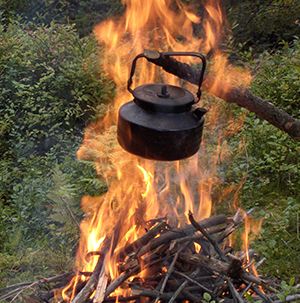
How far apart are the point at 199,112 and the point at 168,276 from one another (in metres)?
1.07

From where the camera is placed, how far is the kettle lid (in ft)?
9.23

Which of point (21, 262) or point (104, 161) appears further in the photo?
point (104, 161)

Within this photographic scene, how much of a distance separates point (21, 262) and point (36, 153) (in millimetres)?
2734

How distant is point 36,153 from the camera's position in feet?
21.9

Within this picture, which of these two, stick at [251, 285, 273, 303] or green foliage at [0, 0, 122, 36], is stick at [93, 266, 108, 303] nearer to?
stick at [251, 285, 273, 303]

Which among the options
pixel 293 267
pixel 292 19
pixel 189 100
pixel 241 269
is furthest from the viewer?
pixel 292 19

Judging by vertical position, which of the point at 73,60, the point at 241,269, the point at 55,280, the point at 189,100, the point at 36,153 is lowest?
the point at 36,153

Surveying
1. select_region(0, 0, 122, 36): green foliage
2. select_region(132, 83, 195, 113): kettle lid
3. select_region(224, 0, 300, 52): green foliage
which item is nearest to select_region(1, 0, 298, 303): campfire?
select_region(132, 83, 195, 113): kettle lid

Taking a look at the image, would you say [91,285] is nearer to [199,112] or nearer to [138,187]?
A: [138,187]

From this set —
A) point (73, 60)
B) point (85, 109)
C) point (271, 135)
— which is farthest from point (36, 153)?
point (271, 135)

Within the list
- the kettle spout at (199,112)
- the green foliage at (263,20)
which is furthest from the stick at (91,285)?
the green foliage at (263,20)

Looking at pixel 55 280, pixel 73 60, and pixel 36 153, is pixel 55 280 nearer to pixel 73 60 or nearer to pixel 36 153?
pixel 36 153

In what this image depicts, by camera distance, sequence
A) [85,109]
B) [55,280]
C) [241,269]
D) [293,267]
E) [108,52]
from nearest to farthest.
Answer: [241,269] < [55,280] < [293,267] < [85,109] < [108,52]

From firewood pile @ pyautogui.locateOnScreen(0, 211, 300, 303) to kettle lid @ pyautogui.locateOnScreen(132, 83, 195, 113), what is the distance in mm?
753
